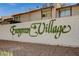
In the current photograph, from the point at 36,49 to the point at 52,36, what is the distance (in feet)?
2.93

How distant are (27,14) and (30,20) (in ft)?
0.71

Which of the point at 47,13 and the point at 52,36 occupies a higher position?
the point at 47,13

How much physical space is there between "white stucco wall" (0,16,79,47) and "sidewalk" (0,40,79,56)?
0.88 ft

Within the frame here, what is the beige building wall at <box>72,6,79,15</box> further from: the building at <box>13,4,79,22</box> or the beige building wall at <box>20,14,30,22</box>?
the beige building wall at <box>20,14,30,22</box>

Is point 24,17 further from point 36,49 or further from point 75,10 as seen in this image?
point 75,10

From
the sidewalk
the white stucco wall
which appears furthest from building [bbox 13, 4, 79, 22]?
the sidewalk

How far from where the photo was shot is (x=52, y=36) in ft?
23.3

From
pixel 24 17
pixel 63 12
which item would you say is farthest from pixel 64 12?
pixel 24 17

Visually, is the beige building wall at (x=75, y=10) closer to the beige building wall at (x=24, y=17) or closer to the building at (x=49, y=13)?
the building at (x=49, y=13)

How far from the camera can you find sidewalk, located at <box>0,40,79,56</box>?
6.15m

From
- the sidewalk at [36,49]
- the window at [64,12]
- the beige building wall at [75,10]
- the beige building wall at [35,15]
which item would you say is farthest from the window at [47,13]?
the sidewalk at [36,49]

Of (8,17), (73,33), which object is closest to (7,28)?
(8,17)

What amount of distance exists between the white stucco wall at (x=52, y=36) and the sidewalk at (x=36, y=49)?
10.5 inches

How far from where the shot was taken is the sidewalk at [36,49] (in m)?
6.15
